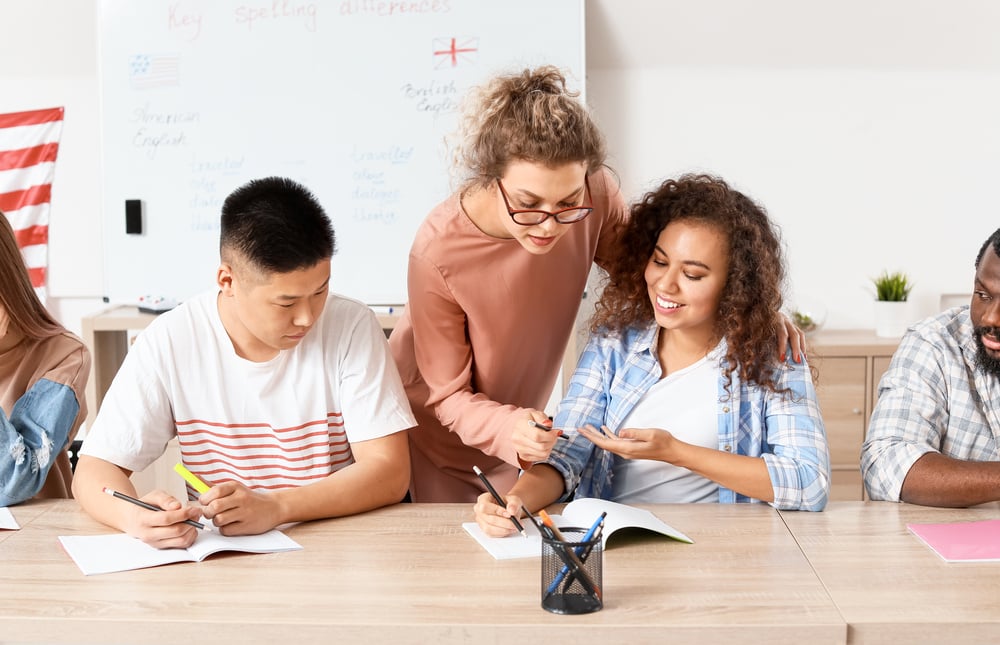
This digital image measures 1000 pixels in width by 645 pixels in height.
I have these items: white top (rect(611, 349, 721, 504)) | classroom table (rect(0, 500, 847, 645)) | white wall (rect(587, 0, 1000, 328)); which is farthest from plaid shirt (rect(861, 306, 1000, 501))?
white wall (rect(587, 0, 1000, 328))

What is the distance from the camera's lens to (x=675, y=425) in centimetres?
184

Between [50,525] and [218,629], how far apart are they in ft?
1.74

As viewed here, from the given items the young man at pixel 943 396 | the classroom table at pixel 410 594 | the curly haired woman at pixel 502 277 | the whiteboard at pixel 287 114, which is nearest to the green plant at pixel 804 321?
the whiteboard at pixel 287 114

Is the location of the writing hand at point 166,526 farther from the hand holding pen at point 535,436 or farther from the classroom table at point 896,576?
the classroom table at point 896,576

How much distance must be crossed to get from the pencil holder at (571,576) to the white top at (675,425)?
1.89 feet

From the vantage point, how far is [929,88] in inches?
148

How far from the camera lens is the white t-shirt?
1712 millimetres

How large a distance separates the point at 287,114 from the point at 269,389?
2107mm

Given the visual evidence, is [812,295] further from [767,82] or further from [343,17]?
[343,17]

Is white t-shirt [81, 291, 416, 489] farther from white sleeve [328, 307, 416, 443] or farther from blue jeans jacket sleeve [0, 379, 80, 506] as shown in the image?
blue jeans jacket sleeve [0, 379, 80, 506]

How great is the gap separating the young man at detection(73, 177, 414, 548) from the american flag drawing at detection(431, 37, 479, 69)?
1941 millimetres

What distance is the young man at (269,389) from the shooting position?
5.30 ft

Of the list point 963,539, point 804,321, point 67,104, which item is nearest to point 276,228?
point 963,539

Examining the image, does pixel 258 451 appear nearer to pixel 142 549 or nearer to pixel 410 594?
pixel 142 549
